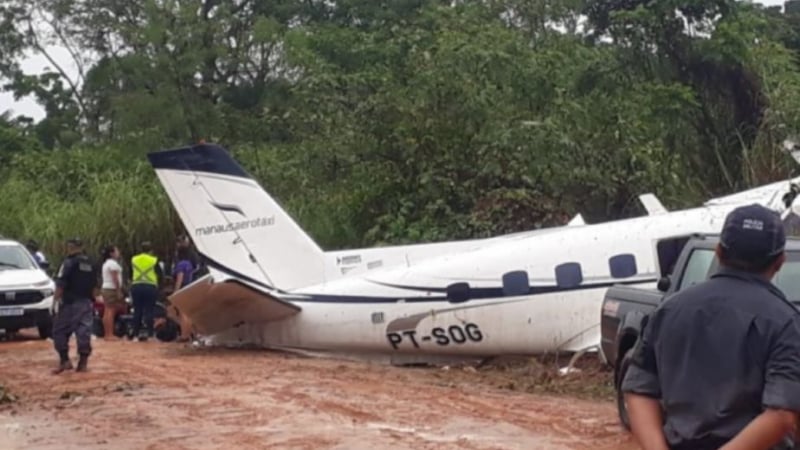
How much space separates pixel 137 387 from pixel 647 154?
1184 centimetres

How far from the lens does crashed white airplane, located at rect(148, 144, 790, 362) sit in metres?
17.0

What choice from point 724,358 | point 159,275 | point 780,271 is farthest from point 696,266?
point 159,275

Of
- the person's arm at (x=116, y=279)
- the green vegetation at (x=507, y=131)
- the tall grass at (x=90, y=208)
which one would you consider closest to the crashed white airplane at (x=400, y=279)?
the person's arm at (x=116, y=279)

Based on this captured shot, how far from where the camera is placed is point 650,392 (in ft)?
14.3

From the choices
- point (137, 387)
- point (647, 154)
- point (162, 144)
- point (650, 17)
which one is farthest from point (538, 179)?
point (162, 144)

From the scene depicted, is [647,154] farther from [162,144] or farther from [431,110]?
[162,144]

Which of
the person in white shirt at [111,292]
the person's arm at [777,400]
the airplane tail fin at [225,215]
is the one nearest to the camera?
the person's arm at [777,400]

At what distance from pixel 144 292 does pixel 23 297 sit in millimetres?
2086

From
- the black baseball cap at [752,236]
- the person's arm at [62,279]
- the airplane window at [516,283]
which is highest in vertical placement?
the person's arm at [62,279]

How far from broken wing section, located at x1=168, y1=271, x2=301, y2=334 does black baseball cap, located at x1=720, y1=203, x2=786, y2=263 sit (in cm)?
1385

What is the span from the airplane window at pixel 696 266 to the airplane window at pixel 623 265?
5.25m

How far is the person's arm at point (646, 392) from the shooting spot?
14.1ft

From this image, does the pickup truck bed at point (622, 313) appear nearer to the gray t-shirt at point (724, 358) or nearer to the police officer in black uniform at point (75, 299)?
the police officer in black uniform at point (75, 299)

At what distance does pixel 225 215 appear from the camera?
65.1 ft
